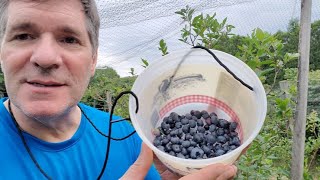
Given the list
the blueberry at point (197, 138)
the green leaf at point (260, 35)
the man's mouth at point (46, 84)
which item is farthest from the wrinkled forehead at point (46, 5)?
the green leaf at point (260, 35)

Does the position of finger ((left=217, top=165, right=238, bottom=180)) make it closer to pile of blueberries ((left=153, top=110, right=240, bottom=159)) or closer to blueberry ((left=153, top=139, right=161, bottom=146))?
pile of blueberries ((left=153, top=110, right=240, bottom=159))

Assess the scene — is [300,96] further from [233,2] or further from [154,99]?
[233,2]

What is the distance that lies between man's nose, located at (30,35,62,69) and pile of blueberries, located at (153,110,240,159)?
0.32 metres

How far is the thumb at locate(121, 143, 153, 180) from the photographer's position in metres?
0.85

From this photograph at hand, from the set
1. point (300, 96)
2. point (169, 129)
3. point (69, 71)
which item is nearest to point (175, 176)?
point (169, 129)

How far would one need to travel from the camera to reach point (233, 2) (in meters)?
3.03

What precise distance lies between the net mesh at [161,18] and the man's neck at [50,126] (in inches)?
78.6

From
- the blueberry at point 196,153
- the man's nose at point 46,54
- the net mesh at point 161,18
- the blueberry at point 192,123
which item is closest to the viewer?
the man's nose at point 46,54

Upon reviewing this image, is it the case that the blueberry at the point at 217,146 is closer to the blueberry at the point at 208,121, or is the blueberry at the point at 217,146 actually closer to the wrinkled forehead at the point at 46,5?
the blueberry at the point at 208,121

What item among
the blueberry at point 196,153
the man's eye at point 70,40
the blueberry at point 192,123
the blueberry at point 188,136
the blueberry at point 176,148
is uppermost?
the man's eye at point 70,40

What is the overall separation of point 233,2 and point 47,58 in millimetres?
2442

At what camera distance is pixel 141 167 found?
0.86 metres

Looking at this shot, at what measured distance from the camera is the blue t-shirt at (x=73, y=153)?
85 cm

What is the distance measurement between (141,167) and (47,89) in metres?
0.26
